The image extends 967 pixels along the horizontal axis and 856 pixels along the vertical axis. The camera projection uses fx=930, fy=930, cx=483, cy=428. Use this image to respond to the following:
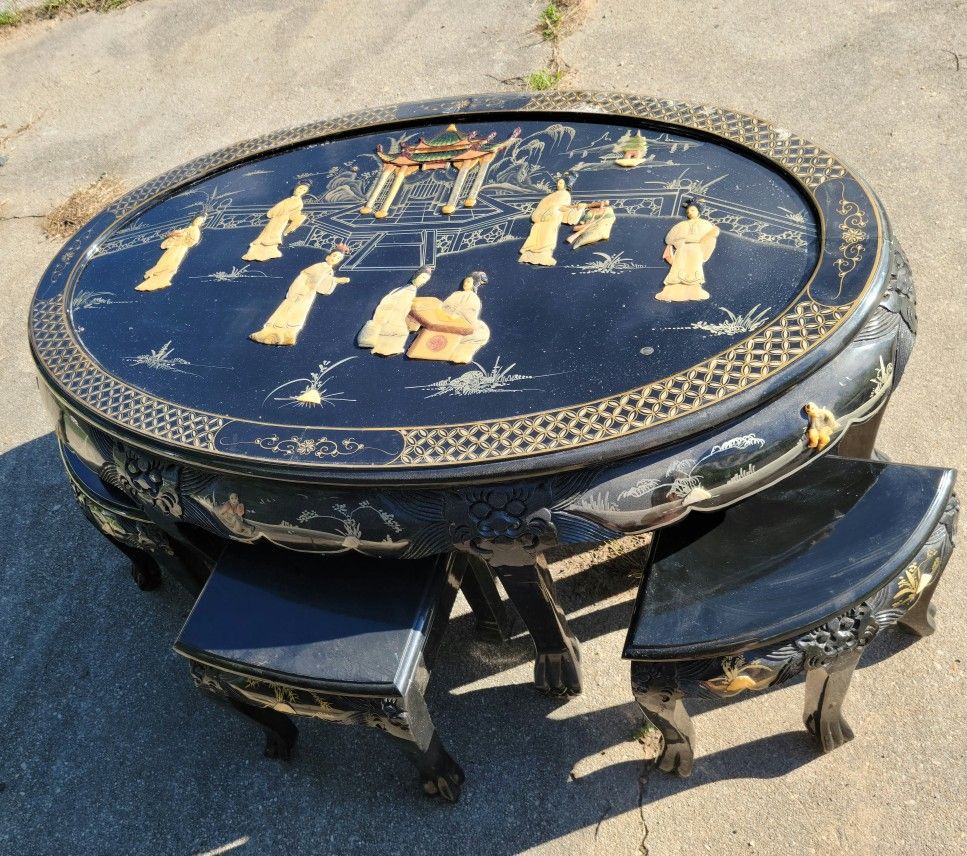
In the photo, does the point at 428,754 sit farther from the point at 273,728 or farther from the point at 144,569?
the point at 144,569

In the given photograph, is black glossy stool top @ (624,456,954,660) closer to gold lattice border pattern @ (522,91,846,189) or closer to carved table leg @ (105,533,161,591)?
gold lattice border pattern @ (522,91,846,189)

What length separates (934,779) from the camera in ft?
8.91

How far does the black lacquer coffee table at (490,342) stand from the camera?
7.72ft

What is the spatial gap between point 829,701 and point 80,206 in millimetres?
5386

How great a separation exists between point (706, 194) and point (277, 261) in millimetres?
1465

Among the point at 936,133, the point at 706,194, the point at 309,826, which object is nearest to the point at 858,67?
the point at 936,133

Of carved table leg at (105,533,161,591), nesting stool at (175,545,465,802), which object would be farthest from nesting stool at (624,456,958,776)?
carved table leg at (105,533,161,591)

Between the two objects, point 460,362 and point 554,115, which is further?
point 554,115

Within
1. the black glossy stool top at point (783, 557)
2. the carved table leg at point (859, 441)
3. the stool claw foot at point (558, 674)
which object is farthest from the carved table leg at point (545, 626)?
the carved table leg at point (859, 441)

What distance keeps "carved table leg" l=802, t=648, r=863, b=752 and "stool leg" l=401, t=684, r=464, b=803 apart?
1.04m

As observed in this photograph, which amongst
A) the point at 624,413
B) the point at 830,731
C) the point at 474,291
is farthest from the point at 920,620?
the point at 474,291

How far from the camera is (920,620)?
9.80 ft

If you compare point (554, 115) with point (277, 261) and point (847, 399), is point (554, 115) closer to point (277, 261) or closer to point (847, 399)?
point (277, 261)

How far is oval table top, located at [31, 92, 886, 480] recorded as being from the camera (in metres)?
2.42
